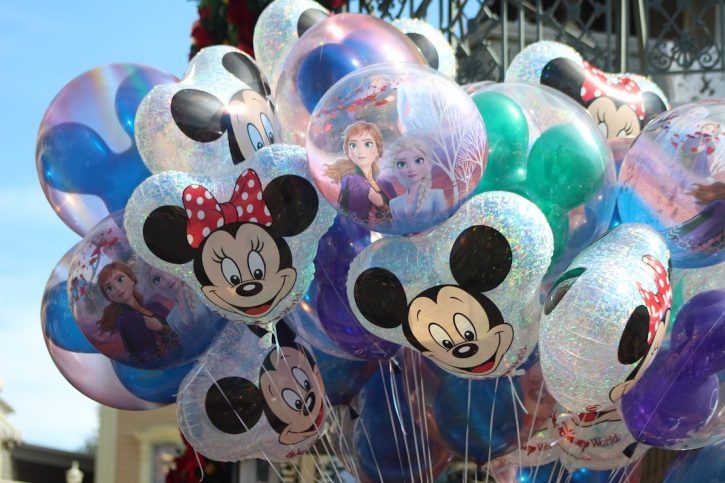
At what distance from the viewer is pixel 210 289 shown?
4.76 m

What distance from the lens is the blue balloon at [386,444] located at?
18.1 ft

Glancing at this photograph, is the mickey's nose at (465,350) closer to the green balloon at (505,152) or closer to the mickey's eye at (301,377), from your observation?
the green balloon at (505,152)

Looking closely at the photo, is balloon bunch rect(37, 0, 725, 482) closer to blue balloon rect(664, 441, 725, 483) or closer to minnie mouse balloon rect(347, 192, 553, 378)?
minnie mouse balloon rect(347, 192, 553, 378)

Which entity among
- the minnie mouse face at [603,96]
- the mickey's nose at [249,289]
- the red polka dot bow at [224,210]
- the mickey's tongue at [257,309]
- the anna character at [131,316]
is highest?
the minnie mouse face at [603,96]

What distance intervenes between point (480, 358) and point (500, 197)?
54 cm

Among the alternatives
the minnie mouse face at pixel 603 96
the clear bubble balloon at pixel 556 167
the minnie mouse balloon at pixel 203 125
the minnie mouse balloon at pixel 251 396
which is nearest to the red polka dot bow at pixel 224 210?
the minnie mouse balloon at pixel 203 125

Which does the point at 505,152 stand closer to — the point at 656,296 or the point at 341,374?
the point at 656,296

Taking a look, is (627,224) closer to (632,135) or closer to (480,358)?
(480,358)

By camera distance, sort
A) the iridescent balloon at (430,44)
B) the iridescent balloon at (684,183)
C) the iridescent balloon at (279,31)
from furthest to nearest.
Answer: the iridescent balloon at (430,44) < the iridescent balloon at (279,31) < the iridescent balloon at (684,183)

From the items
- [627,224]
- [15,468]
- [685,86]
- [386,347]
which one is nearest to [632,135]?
[627,224]

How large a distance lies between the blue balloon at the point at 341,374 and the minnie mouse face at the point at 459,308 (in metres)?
0.87

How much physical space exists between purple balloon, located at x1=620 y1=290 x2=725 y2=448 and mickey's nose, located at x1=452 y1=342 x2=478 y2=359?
2.28 feet

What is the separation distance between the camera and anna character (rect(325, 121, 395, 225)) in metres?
4.43

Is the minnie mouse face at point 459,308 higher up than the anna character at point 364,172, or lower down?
lower down
